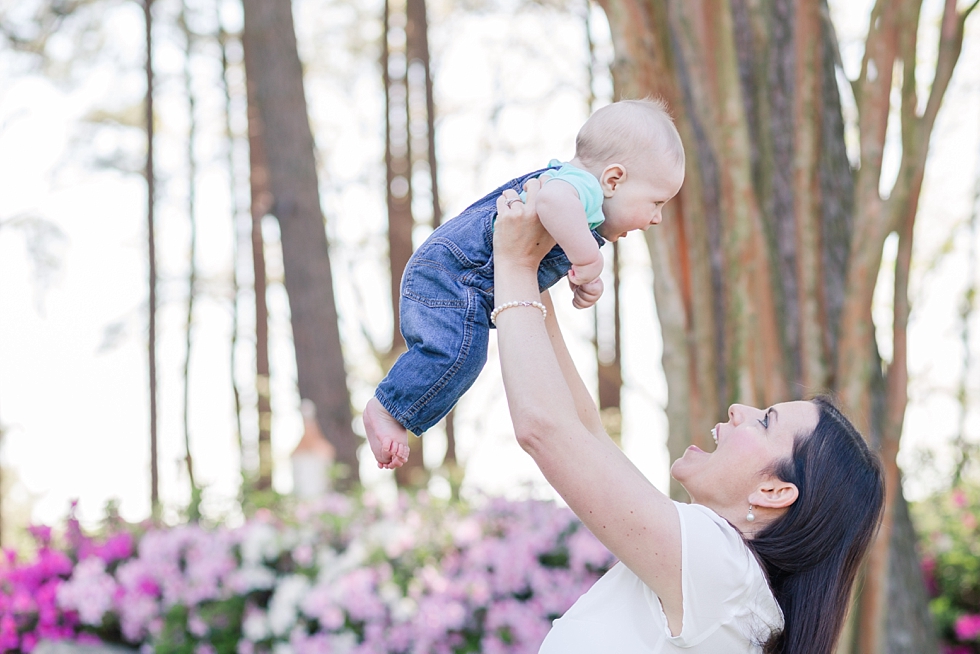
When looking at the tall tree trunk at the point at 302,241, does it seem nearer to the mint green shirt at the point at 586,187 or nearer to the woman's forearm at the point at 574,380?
the woman's forearm at the point at 574,380

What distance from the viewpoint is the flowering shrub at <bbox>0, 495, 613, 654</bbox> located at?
4121mm

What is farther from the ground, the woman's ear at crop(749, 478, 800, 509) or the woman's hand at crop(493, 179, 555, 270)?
the woman's hand at crop(493, 179, 555, 270)

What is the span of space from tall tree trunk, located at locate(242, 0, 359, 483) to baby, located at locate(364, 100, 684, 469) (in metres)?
6.16

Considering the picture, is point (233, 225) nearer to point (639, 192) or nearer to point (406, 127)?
point (406, 127)

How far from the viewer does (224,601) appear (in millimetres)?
4457

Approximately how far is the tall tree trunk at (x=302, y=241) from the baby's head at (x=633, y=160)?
6271 millimetres

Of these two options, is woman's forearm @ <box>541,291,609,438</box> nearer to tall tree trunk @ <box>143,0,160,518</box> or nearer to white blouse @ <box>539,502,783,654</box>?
white blouse @ <box>539,502,783,654</box>

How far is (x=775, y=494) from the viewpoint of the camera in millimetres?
1739

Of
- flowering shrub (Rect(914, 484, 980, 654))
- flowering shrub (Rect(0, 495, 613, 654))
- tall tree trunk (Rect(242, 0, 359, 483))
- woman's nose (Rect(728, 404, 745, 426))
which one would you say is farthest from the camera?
tall tree trunk (Rect(242, 0, 359, 483))

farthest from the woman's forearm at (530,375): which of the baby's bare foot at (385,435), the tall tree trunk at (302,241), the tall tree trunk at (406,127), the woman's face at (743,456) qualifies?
the tall tree trunk at (406,127)

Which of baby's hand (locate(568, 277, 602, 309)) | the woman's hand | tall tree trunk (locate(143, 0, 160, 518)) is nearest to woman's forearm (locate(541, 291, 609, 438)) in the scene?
baby's hand (locate(568, 277, 602, 309))

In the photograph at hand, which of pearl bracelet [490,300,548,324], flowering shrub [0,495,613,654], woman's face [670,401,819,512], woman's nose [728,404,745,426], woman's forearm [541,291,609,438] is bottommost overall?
flowering shrub [0,495,613,654]

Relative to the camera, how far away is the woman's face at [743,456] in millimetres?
1751

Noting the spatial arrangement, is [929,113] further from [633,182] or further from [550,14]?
[550,14]
